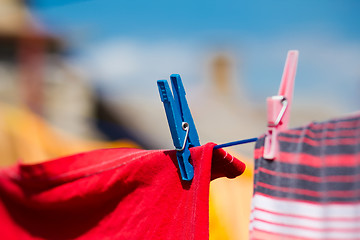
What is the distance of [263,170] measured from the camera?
0.46 metres

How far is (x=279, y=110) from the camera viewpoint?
1.54 feet

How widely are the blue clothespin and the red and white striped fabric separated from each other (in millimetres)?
107

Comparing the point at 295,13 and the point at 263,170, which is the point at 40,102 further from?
the point at 263,170

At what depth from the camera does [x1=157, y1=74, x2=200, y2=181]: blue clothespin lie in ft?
1.68

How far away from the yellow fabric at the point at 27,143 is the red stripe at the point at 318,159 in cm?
117

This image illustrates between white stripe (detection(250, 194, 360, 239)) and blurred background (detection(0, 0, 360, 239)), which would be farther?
blurred background (detection(0, 0, 360, 239))

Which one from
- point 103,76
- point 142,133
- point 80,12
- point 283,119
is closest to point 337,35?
point 142,133

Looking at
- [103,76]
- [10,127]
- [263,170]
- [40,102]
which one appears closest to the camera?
[263,170]

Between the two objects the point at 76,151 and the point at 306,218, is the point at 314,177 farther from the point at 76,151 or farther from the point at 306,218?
the point at 76,151

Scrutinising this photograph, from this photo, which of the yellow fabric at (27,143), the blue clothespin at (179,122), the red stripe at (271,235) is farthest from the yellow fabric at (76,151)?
the red stripe at (271,235)

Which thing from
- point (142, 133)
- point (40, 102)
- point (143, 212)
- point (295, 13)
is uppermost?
point (295, 13)

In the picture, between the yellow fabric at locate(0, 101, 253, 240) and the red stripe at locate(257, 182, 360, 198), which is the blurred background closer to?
the yellow fabric at locate(0, 101, 253, 240)

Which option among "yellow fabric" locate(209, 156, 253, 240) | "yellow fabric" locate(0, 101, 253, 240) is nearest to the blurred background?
"yellow fabric" locate(0, 101, 253, 240)

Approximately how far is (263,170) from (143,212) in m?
0.21
